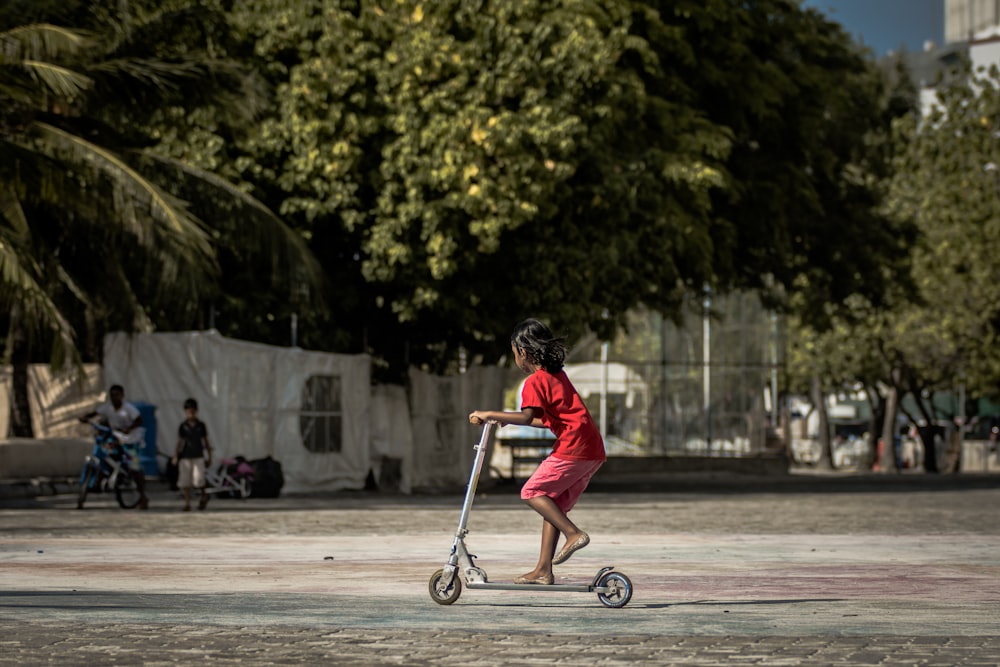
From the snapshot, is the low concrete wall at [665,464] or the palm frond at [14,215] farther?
the low concrete wall at [665,464]

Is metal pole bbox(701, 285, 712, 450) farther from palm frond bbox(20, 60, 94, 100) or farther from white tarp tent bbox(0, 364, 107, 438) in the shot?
palm frond bbox(20, 60, 94, 100)

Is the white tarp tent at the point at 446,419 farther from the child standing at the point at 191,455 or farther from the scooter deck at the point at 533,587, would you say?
the scooter deck at the point at 533,587

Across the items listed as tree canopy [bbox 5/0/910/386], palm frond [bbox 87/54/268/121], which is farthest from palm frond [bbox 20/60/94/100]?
tree canopy [bbox 5/0/910/386]

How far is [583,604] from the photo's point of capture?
10039 millimetres

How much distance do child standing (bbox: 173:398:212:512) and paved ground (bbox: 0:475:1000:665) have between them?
36.5 inches

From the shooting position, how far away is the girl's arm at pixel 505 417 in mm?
9195

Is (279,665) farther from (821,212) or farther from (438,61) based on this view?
(821,212)

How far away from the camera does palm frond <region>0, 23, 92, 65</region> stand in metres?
23.2

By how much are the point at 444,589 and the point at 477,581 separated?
25 centimetres

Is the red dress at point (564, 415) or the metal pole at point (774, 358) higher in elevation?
the metal pole at point (774, 358)

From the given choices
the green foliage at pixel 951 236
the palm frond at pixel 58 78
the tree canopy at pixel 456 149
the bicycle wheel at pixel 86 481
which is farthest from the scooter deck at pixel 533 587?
the green foliage at pixel 951 236

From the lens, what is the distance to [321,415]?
2867 cm

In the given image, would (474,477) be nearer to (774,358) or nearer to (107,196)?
(107,196)

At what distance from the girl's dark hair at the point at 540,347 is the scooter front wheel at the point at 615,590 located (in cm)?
112
